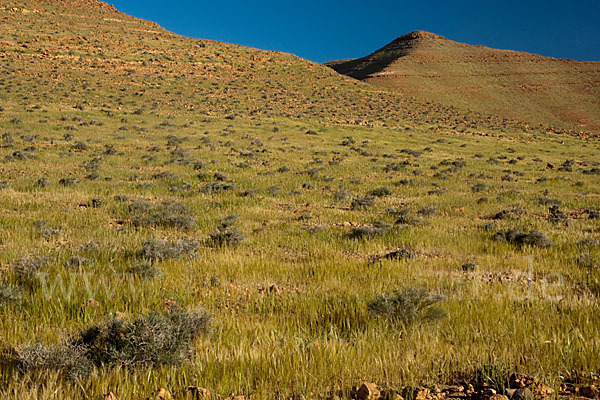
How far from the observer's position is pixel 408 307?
415cm

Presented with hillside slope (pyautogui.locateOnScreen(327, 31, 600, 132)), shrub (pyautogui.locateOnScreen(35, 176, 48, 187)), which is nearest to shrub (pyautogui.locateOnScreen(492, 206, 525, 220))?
shrub (pyautogui.locateOnScreen(35, 176, 48, 187))

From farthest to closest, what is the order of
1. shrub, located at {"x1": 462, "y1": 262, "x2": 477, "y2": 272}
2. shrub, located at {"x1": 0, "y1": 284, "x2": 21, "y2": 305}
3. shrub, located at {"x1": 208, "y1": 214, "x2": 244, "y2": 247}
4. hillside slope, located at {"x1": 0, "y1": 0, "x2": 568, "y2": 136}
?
hillside slope, located at {"x1": 0, "y1": 0, "x2": 568, "y2": 136} → shrub, located at {"x1": 208, "y1": 214, "x2": 244, "y2": 247} → shrub, located at {"x1": 462, "y1": 262, "x2": 477, "y2": 272} → shrub, located at {"x1": 0, "y1": 284, "x2": 21, "y2": 305}

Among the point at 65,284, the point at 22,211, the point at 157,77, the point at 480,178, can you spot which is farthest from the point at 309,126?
the point at 65,284

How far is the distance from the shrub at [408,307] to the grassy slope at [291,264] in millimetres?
124

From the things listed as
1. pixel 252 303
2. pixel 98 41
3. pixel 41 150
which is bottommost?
pixel 252 303

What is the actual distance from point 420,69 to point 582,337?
109 meters

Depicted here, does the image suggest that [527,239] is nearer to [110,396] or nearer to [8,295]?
[110,396]

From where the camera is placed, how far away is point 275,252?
23.1 ft

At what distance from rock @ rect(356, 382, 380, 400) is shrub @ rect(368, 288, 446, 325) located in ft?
4.02

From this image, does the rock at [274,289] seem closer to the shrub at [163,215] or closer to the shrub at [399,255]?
the shrub at [399,255]

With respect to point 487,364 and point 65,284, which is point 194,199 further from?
point 487,364

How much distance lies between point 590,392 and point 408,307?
5.57 ft

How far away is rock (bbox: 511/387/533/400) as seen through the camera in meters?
2.62

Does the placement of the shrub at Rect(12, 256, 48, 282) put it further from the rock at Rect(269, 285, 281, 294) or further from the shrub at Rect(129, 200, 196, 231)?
the shrub at Rect(129, 200, 196, 231)
